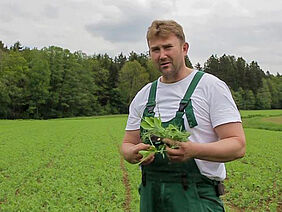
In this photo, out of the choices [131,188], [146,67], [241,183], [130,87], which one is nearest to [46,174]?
[131,188]

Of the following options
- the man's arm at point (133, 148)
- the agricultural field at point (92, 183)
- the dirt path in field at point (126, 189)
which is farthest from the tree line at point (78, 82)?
the man's arm at point (133, 148)

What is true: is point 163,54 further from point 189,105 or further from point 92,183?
point 92,183

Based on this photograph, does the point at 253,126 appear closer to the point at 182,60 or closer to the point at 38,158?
the point at 38,158

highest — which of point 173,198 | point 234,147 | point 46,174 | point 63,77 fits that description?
point 63,77

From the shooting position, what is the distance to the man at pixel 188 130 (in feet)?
7.06

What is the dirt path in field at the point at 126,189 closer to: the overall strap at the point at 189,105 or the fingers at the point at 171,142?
the overall strap at the point at 189,105

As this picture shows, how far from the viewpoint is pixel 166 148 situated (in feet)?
6.63

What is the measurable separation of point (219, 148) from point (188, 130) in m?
0.26

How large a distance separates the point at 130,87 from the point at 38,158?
67.2m

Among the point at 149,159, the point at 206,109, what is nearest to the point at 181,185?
the point at 149,159

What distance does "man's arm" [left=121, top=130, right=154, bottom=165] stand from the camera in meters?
2.21

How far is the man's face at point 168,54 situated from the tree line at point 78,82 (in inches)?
2452

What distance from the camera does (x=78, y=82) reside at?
→ 75.5 m

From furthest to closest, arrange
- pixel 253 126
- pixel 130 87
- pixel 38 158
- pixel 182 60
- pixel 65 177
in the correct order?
pixel 130 87 < pixel 253 126 < pixel 38 158 < pixel 65 177 < pixel 182 60
